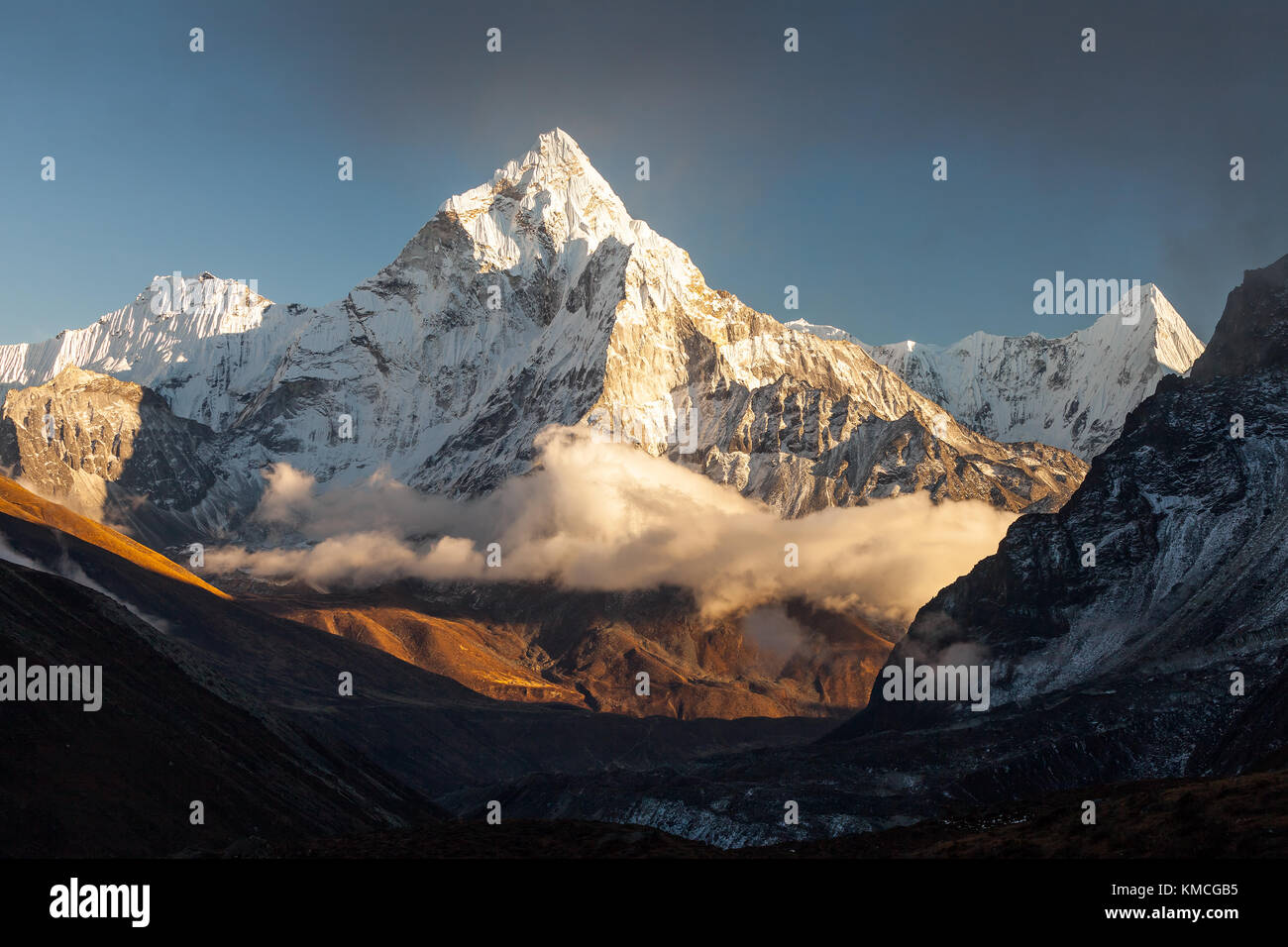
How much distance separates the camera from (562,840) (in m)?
105

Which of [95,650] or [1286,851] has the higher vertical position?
[95,650]

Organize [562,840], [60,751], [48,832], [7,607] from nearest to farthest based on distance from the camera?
[562,840] → [48,832] → [60,751] → [7,607]

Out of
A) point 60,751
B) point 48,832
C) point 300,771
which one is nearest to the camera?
point 48,832

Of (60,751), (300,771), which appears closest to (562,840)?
(60,751)
